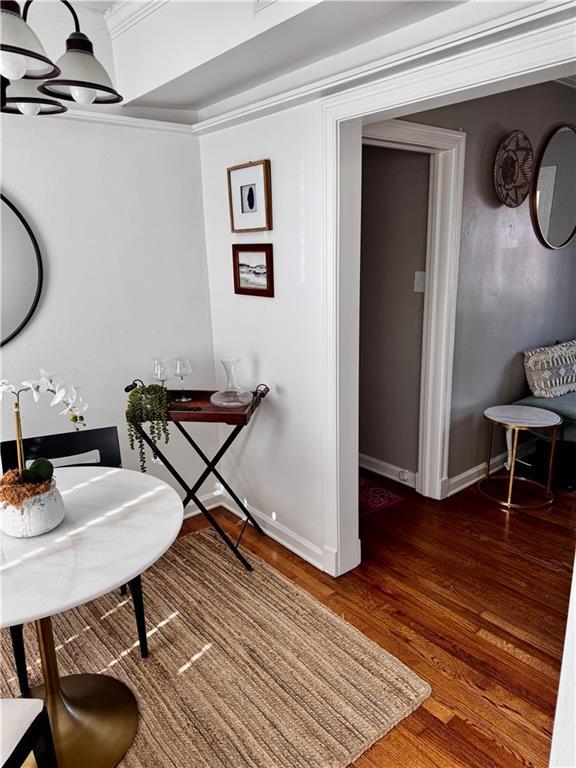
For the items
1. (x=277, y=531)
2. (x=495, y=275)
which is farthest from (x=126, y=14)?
(x=277, y=531)

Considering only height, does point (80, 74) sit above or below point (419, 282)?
above

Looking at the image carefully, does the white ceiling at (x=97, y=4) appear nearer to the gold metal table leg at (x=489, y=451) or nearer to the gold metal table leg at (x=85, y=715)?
the gold metal table leg at (x=85, y=715)

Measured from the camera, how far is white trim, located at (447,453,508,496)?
346 cm

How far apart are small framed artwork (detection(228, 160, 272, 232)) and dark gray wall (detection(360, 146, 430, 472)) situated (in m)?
1.02

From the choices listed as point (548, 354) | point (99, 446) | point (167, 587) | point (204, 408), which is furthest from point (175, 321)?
point (548, 354)

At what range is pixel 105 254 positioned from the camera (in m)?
2.71

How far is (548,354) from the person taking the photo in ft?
12.2

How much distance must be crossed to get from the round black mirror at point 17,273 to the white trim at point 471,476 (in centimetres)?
262

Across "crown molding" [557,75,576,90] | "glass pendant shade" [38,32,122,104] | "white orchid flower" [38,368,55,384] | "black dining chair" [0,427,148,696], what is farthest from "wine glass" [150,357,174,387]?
"crown molding" [557,75,576,90]

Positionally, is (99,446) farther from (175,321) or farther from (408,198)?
(408,198)

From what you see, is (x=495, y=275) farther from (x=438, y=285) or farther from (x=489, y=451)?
(x=489, y=451)

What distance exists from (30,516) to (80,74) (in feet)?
4.02

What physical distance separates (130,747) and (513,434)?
258 cm

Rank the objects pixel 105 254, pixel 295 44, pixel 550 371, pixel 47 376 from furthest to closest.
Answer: pixel 550 371 < pixel 105 254 < pixel 295 44 < pixel 47 376
